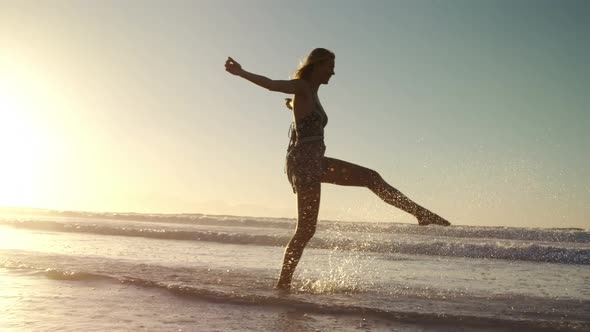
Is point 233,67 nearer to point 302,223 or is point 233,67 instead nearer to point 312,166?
point 312,166

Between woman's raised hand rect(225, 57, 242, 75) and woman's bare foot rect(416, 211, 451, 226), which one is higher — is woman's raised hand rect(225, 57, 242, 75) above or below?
above

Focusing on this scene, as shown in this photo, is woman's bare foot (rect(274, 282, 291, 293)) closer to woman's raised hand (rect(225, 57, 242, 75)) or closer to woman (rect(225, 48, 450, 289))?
woman (rect(225, 48, 450, 289))

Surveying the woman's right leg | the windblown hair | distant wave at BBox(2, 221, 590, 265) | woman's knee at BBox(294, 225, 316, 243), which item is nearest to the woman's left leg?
the woman's right leg

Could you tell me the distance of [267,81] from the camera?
4.59 metres

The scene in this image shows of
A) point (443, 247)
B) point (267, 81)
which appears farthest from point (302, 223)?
point (443, 247)

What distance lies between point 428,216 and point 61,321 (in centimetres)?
297

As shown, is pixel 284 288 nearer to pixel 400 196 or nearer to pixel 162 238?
pixel 400 196

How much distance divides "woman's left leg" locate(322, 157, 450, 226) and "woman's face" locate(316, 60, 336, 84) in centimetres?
75

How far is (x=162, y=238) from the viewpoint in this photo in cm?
1619

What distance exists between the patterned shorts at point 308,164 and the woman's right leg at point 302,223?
0.17 feet

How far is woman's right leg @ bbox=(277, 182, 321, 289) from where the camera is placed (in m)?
4.93

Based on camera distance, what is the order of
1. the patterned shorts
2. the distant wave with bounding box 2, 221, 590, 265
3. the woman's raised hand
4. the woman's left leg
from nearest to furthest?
the woman's raised hand
the woman's left leg
the patterned shorts
the distant wave with bounding box 2, 221, 590, 265

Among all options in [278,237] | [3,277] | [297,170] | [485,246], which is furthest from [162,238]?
[297,170]

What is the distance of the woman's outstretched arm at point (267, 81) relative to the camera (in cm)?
448
